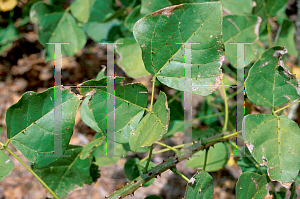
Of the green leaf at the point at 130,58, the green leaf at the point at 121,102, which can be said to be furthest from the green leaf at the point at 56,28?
the green leaf at the point at 121,102

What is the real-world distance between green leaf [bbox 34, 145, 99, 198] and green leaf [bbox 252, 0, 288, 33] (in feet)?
2.98

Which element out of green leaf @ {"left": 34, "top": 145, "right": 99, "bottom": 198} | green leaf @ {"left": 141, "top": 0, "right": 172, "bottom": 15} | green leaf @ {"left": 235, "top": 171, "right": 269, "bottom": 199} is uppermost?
green leaf @ {"left": 141, "top": 0, "right": 172, "bottom": 15}

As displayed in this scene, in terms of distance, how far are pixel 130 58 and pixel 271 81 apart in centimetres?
56

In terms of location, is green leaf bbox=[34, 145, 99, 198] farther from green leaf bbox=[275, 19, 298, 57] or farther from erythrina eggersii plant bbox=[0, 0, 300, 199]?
green leaf bbox=[275, 19, 298, 57]

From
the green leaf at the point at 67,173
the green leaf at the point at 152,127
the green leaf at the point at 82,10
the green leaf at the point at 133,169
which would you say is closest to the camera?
the green leaf at the point at 152,127

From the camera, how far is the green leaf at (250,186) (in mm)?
650

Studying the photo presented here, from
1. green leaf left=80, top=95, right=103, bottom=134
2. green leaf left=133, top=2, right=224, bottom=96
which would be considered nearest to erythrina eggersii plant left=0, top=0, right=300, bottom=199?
green leaf left=133, top=2, right=224, bottom=96

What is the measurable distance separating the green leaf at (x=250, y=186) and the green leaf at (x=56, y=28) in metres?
0.96

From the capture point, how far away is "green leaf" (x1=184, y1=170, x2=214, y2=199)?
23.7 inches

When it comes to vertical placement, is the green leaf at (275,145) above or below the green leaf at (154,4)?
below

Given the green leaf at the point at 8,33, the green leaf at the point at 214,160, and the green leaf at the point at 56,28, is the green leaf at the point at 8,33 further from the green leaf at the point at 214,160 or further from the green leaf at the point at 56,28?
the green leaf at the point at 214,160

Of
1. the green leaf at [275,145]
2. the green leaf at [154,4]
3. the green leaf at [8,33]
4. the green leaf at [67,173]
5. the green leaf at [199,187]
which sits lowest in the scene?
the green leaf at [67,173]

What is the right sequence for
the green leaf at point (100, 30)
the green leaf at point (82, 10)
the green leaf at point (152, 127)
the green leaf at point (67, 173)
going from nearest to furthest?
the green leaf at point (152, 127), the green leaf at point (67, 173), the green leaf at point (82, 10), the green leaf at point (100, 30)

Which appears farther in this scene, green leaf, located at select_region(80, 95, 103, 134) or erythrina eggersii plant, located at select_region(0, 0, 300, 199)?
green leaf, located at select_region(80, 95, 103, 134)
